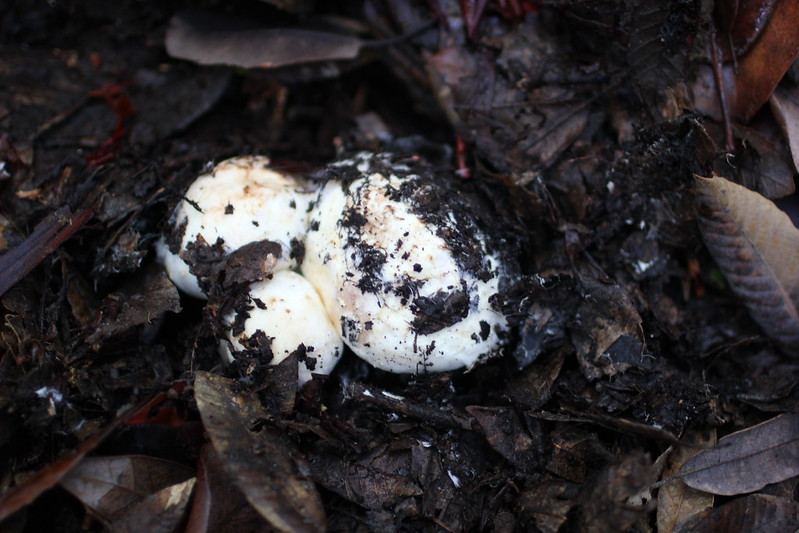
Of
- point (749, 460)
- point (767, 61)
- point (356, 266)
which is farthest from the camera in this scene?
point (767, 61)

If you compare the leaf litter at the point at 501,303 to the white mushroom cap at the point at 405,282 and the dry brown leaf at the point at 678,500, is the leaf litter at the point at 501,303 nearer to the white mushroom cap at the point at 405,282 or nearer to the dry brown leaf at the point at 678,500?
the dry brown leaf at the point at 678,500

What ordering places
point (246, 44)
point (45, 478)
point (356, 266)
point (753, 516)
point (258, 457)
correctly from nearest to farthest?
1. point (45, 478)
2. point (258, 457)
3. point (753, 516)
4. point (356, 266)
5. point (246, 44)

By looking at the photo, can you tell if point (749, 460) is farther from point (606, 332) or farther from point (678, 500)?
point (606, 332)

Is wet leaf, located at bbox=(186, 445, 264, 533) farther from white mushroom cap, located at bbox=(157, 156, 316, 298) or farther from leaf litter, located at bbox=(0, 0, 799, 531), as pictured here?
white mushroom cap, located at bbox=(157, 156, 316, 298)

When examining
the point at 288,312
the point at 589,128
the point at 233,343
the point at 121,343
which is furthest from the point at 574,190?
the point at 121,343

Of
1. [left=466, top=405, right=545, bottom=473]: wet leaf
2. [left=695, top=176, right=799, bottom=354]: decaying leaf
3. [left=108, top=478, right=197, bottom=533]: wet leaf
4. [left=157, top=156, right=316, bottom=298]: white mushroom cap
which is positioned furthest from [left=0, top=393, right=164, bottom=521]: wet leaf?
[left=695, top=176, right=799, bottom=354]: decaying leaf

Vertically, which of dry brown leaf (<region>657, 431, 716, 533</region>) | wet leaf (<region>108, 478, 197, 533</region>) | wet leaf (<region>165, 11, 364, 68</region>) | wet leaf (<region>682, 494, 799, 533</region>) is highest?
wet leaf (<region>165, 11, 364, 68</region>)

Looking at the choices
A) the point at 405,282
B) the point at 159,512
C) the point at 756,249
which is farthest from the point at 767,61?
the point at 159,512
